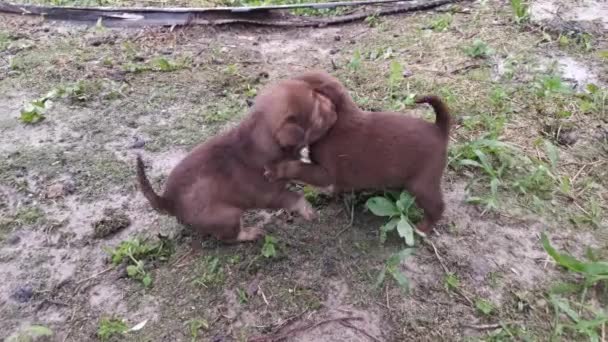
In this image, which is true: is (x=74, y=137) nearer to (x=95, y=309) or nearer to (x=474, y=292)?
(x=95, y=309)

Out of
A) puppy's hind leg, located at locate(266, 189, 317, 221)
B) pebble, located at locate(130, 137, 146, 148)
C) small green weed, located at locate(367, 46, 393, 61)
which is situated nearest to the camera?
puppy's hind leg, located at locate(266, 189, 317, 221)

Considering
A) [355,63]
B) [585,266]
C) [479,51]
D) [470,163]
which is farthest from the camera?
[479,51]

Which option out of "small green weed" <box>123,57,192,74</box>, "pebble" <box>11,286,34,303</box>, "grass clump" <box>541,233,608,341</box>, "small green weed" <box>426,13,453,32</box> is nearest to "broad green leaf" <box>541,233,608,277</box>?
"grass clump" <box>541,233,608,341</box>

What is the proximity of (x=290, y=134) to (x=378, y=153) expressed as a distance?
572mm

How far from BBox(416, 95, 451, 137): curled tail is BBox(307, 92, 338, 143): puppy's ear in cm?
54

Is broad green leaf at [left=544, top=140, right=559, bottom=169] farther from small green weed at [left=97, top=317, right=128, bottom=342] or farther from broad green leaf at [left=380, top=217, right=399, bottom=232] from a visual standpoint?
small green weed at [left=97, top=317, right=128, bottom=342]

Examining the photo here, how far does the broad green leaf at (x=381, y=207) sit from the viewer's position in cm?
351

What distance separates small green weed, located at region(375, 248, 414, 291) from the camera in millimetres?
3189

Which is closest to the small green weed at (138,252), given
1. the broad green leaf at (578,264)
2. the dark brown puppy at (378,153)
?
the dark brown puppy at (378,153)

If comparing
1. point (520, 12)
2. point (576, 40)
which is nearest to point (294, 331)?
point (576, 40)

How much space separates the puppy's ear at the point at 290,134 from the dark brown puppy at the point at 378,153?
0.22 metres

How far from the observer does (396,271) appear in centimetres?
326

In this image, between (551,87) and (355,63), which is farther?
(355,63)

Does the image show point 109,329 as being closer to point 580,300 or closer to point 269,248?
point 269,248
